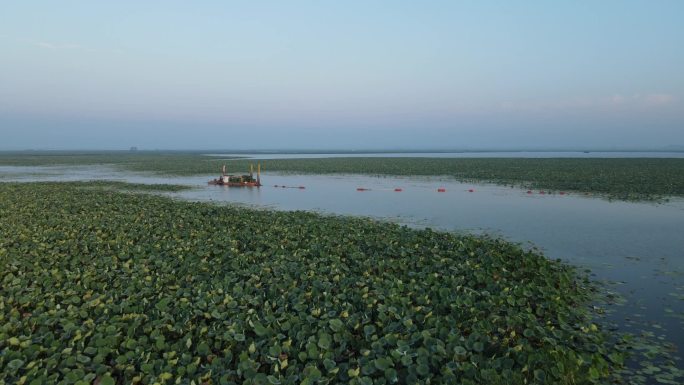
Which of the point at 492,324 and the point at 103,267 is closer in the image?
the point at 492,324

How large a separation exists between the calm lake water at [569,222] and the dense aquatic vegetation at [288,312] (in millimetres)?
1065

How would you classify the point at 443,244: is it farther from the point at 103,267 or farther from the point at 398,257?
the point at 103,267

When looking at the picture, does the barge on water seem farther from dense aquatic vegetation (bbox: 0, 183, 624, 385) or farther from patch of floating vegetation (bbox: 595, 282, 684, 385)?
patch of floating vegetation (bbox: 595, 282, 684, 385)

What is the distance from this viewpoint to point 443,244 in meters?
11.2

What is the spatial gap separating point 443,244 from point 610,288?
3.76 metres

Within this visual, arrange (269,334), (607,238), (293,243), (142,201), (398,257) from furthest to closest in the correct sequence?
(142,201)
(607,238)
(293,243)
(398,257)
(269,334)

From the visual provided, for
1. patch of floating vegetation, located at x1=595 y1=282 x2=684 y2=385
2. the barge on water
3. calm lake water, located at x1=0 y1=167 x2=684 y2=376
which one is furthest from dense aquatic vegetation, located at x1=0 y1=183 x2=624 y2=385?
the barge on water

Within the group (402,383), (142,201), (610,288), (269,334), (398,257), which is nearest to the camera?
(402,383)

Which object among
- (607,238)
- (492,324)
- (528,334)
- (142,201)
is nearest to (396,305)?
(492,324)

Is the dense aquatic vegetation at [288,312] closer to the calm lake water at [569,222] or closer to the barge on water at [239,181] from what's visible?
the calm lake water at [569,222]

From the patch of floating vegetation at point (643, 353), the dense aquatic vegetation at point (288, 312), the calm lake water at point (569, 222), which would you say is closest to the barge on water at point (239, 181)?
the calm lake water at point (569, 222)

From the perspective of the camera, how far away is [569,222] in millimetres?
16641

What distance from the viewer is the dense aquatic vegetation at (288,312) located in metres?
5.11

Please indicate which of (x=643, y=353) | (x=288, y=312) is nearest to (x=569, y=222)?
(x=643, y=353)
